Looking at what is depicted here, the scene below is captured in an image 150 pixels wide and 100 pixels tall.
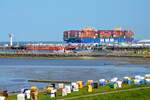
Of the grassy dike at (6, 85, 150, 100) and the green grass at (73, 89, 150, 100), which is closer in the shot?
the green grass at (73, 89, 150, 100)

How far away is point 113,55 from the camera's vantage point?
142 m

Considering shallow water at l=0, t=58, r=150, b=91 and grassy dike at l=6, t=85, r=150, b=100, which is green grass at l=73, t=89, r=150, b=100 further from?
shallow water at l=0, t=58, r=150, b=91

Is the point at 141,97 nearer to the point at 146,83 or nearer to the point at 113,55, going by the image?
the point at 146,83

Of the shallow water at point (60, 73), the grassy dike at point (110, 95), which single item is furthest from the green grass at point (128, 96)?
the shallow water at point (60, 73)

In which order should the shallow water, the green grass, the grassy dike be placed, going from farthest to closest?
the shallow water → the grassy dike → the green grass


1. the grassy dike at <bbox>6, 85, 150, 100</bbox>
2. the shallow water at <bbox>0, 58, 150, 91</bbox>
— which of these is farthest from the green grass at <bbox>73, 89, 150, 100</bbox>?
the shallow water at <bbox>0, 58, 150, 91</bbox>

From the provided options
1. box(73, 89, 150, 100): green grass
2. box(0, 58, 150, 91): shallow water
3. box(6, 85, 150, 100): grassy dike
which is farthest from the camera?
box(0, 58, 150, 91): shallow water

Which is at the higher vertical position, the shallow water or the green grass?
the green grass

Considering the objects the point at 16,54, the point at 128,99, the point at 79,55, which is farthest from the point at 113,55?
the point at 128,99

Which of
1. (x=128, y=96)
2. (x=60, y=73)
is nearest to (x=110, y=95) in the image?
(x=128, y=96)

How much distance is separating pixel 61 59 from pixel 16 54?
15.7 m

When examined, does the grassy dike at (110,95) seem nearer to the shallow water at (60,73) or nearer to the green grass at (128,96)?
the green grass at (128,96)

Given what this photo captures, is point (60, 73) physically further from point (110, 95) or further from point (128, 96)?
point (128, 96)

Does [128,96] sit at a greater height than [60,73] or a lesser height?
greater
